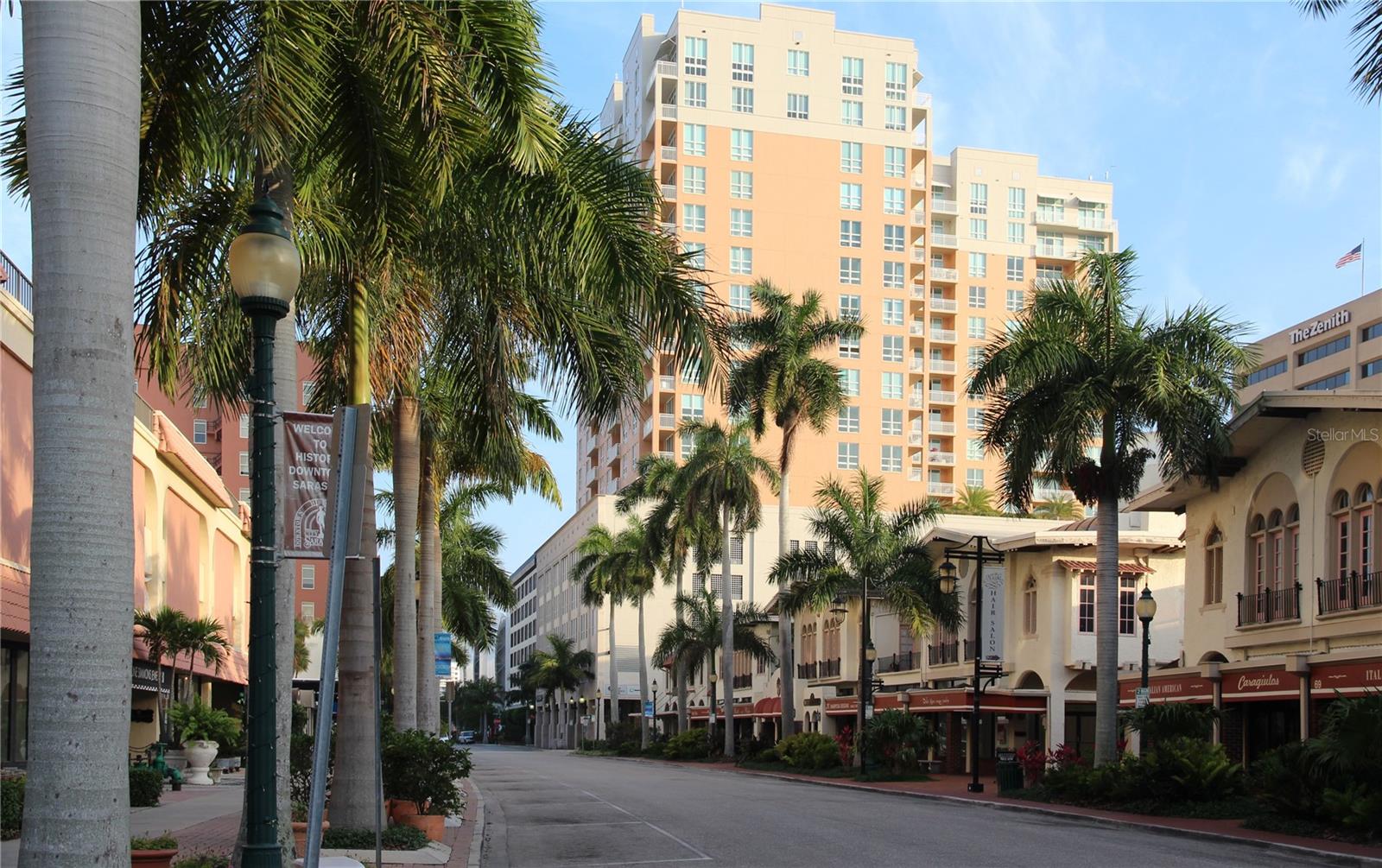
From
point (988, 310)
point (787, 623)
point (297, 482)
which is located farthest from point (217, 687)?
point (988, 310)

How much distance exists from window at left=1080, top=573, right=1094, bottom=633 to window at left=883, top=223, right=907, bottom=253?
5824cm

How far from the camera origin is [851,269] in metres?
97.0

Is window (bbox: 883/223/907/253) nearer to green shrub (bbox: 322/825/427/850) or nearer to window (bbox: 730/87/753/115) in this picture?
window (bbox: 730/87/753/115)

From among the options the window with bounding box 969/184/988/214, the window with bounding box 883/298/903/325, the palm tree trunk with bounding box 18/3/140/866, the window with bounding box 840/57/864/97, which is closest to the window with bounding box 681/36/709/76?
the window with bounding box 840/57/864/97

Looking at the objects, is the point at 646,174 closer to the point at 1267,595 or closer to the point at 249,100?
the point at 249,100

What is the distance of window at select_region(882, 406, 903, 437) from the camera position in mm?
97062

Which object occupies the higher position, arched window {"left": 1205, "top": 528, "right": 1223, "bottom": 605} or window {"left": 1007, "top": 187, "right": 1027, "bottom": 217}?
window {"left": 1007, "top": 187, "right": 1027, "bottom": 217}

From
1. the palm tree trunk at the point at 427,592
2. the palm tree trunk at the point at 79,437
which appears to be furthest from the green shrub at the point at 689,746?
the palm tree trunk at the point at 79,437

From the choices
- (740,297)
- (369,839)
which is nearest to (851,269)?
(740,297)

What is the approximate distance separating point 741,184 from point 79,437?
298 ft

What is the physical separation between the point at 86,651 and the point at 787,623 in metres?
47.2

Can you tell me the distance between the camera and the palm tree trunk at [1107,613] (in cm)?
2944

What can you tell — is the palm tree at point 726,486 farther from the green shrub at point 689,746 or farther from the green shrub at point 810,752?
the green shrub at point 689,746

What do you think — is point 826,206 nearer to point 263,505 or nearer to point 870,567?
point 870,567
